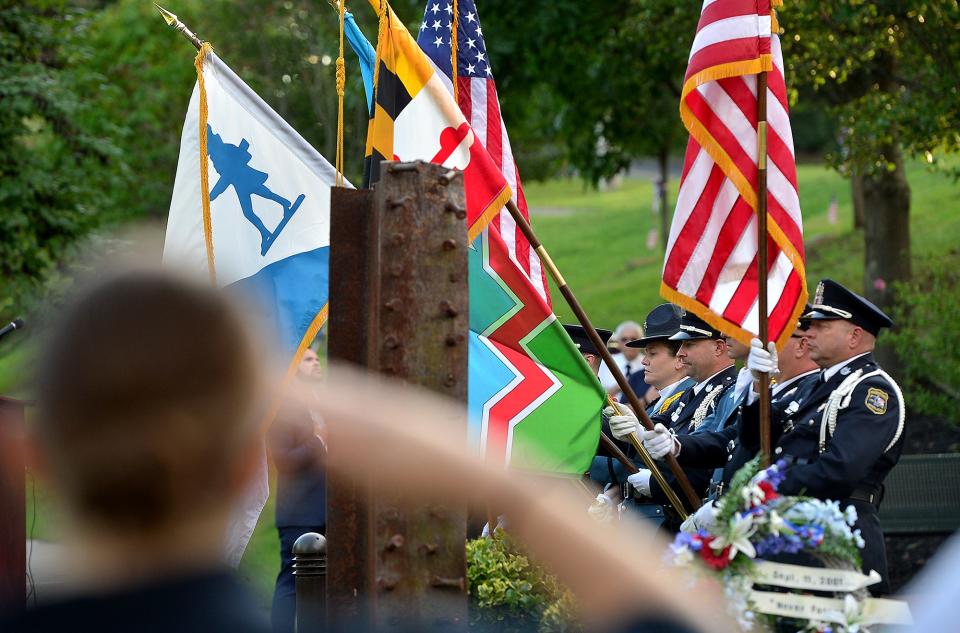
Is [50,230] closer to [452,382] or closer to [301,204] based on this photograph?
[301,204]

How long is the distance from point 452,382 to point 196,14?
74.9 ft

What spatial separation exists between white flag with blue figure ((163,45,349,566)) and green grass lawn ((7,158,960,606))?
4.89m

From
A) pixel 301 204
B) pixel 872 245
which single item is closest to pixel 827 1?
pixel 872 245

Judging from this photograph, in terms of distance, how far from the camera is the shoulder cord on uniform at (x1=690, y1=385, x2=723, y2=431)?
7.26 m

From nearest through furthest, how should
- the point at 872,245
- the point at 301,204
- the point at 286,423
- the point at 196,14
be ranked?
the point at 301,204
the point at 286,423
the point at 872,245
the point at 196,14

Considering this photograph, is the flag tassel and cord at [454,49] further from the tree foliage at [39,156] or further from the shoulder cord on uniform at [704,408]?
the tree foliage at [39,156]

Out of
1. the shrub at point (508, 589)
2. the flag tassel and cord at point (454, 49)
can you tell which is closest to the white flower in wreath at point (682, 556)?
the shrub at point (508, 589)

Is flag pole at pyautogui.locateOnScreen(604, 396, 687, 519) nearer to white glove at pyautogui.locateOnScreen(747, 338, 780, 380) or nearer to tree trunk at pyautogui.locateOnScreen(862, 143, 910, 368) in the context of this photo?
white glove at pyautogui.locateOnScreen(747, 338, 780, 380)

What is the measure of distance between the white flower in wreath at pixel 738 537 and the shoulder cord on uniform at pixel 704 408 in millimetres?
3549

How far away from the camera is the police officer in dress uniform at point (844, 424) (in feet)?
17.7

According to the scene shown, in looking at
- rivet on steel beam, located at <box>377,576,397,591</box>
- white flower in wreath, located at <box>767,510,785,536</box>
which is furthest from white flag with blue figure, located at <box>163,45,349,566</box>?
rivet on steel beam, located at <box>377,576,397,591</box>

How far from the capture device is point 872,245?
16.1 metres

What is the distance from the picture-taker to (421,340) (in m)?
3.08

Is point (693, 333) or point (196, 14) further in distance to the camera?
point (196, 14)
